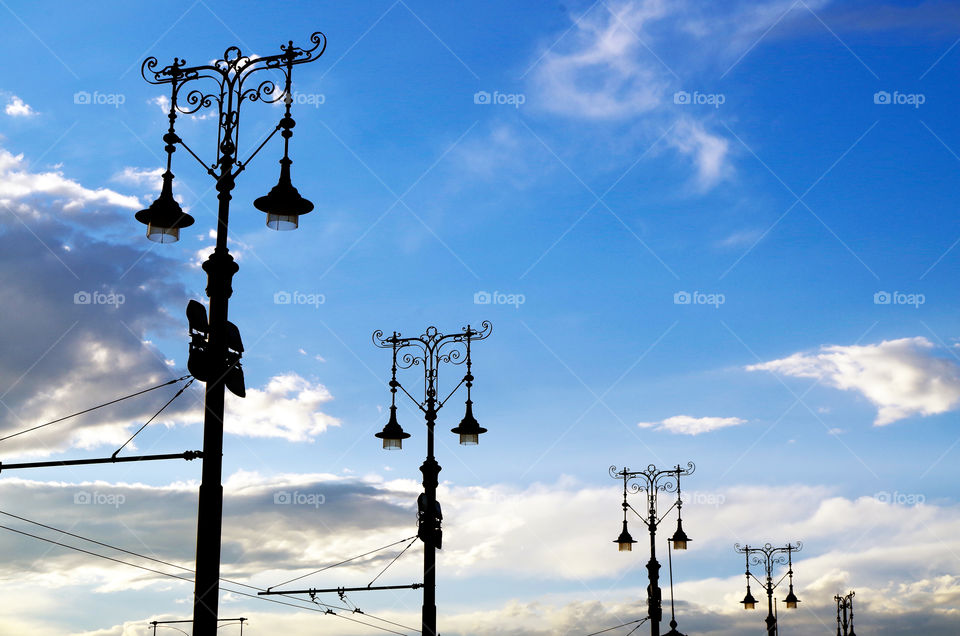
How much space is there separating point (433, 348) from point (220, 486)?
11.6 m

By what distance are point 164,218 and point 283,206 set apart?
1.39 meters

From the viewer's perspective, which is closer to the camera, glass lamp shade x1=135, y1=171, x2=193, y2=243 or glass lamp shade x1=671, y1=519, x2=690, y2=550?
glass lamp shade x1=135, y1=171, x2=193, y2=243

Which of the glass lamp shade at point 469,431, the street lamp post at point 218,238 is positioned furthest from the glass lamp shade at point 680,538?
the street lamp post at point 218,238

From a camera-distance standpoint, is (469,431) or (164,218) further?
(469,431)

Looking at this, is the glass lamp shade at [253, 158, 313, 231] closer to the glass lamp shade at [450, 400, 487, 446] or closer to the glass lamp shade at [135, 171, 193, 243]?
the glass lamp shade at [135, 171, 193, 243]

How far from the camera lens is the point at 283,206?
34.7 ft

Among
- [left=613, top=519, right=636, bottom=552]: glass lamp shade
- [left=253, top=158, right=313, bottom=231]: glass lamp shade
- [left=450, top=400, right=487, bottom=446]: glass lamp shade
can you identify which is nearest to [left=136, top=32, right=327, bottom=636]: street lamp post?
[left=253, top=158, right=313, bottom=231]: glass lamp shade

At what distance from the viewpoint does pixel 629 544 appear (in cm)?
3066

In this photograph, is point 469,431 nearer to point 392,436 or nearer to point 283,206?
point 392,436

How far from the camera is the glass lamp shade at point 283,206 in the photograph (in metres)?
10.5

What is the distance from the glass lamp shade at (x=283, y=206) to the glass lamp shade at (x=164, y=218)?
947 mm

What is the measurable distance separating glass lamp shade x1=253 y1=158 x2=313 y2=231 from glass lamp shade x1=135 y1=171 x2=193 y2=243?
95 cm

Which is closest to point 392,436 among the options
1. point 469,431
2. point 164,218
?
point 469,431

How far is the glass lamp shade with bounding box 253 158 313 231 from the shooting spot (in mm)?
10547
